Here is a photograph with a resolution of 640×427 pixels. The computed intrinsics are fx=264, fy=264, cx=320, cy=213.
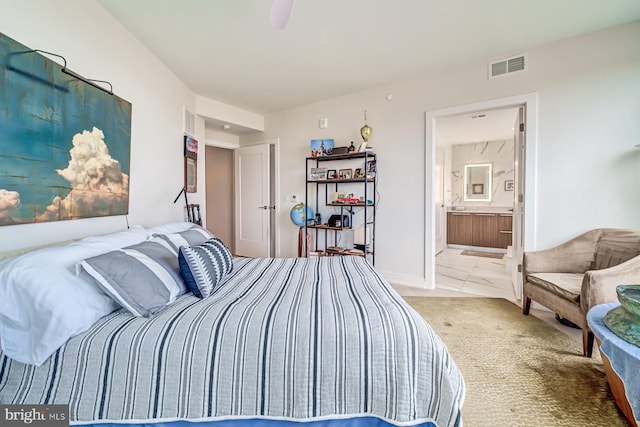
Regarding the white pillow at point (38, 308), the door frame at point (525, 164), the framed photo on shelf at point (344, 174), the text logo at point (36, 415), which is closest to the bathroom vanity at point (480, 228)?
the door frame at point (525, 164)

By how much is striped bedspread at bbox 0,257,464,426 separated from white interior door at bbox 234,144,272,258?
358 centimetres

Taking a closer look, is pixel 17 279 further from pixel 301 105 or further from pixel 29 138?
pixel 301 105

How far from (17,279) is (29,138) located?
34.3 inches

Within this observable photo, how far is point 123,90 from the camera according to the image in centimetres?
222

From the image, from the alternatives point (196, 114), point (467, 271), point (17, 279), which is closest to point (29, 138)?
point (17, 279)

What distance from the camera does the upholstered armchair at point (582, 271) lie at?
175cm

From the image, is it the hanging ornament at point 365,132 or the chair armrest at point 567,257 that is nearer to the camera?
the chair armrest at point 567,257

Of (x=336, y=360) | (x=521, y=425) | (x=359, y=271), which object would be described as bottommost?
(x=521, y=425)

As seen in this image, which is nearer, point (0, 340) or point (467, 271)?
point (0, 340)

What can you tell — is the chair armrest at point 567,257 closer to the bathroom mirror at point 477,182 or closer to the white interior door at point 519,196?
the white interior door at point 519,196

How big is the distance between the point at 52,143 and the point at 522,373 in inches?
126

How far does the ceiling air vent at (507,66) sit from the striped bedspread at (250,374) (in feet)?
9.79

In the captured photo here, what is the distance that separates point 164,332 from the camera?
1041 mm

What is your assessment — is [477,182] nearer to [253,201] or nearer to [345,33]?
[253,201]
